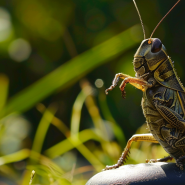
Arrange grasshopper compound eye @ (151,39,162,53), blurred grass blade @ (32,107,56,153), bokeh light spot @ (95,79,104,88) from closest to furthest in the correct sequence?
1. grasshopper compound eye @ (151,39,162,53)
2. blurred grass blade @ (32,107,56,153)
3. bokeh light spot @ (95,79,104,88)

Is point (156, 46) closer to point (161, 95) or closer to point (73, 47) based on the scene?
point (161, 95)

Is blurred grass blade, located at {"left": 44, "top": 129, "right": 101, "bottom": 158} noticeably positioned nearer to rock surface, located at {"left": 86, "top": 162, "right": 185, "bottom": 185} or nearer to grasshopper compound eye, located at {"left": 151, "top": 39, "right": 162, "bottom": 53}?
rock surface, located at {"left": 86, "top": 162, "right": 185, "bottom": 185}

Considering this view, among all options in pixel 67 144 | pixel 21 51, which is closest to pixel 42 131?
pixel 67 144

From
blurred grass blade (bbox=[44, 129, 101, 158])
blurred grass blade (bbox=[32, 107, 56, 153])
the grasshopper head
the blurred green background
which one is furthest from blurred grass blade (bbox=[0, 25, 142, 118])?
the grasshopper head

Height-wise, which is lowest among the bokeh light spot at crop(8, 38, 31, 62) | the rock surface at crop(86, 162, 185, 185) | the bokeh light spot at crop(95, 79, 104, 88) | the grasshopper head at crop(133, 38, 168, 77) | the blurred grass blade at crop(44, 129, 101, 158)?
the blurred grass blade at crop(44, 129, 101, 158)

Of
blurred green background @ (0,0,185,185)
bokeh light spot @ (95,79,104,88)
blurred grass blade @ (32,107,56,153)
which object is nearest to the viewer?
blurred grass blade @ (32,107,56,153)

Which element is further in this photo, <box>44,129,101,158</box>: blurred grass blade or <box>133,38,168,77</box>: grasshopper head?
<box>44,129,101,158</box>: blurred grass blade

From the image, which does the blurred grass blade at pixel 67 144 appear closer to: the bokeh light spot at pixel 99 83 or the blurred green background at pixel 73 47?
the blurred green background at pixel 73 47

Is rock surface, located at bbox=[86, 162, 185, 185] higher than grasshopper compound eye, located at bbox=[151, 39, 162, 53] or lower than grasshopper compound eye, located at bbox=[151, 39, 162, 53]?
lower

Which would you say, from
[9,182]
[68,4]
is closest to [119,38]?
[68,4]
